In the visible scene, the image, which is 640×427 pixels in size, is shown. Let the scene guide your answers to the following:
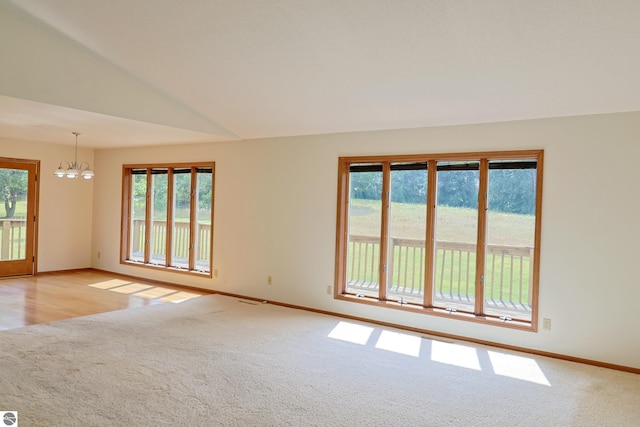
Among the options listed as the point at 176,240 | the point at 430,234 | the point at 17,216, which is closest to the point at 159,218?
the point at 176,240

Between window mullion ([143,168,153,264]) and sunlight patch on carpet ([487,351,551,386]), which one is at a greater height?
window mullion ([143,168,153,264])

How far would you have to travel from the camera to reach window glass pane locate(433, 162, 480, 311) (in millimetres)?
4512

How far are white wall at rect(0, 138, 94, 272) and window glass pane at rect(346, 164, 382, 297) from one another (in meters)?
5.45


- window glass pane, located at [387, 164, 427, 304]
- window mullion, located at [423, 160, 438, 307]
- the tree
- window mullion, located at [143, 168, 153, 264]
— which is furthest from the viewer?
window mullion, located at [143, 168, 153, 264]

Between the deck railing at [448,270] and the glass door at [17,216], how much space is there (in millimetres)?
5613

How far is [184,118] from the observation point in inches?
200

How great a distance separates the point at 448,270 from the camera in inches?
185

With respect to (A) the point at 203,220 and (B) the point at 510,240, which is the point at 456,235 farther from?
(A) the point at 203,220

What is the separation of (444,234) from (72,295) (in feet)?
16.7

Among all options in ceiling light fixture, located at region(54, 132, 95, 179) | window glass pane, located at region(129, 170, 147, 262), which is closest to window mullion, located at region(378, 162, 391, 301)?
ceiling light fixture, located at region(54, 132, 95, 179)

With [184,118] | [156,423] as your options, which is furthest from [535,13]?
[184,118]

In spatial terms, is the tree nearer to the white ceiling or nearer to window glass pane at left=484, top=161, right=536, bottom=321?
the white ceiling

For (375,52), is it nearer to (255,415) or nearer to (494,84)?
(494,84)

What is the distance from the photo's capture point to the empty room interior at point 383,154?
304 centimetres
